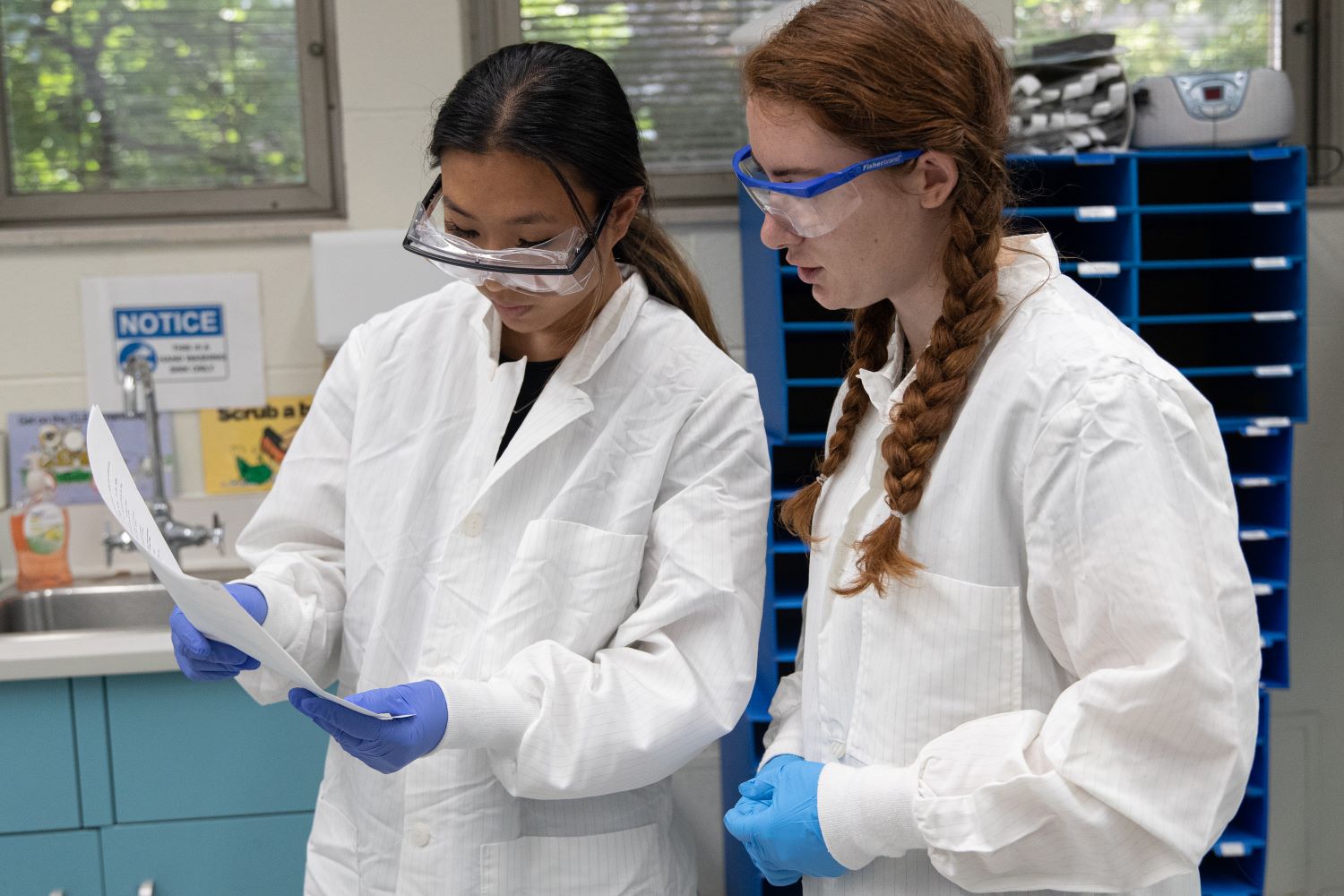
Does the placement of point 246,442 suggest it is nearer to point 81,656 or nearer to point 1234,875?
point 81,656

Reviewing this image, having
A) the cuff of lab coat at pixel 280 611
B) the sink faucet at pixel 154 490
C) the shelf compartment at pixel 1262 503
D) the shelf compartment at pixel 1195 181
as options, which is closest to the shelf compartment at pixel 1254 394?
the shelf compartment at pixel 1262 503

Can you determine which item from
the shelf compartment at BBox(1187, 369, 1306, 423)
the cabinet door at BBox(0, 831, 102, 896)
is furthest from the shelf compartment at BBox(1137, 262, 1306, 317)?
the cabinet door at BBox(0, 831, 102, 896)

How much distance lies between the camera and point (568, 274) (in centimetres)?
121

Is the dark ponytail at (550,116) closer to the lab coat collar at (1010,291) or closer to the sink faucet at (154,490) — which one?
the lab coat collar at (1010,291)

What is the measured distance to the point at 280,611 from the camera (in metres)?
1.32

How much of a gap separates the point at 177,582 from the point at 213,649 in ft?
1.02

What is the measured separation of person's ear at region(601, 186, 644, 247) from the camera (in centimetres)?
130

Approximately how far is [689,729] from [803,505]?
25 centimetres

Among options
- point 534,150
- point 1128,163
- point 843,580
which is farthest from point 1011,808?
point 1128,163

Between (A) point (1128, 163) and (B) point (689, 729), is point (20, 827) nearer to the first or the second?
(B) point (689, 729)

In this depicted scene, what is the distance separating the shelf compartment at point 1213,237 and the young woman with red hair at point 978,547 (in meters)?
1.59

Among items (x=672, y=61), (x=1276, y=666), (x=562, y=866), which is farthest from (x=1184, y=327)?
(x=562, y=866)

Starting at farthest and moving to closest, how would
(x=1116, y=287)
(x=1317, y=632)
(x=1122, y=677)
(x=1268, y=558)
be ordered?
(x=1317, y=632), (x=1268, y=558), (x=1116, y=287), (x=1122, y=677)

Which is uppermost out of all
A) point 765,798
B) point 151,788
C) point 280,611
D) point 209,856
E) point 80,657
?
point 280,611
